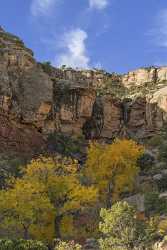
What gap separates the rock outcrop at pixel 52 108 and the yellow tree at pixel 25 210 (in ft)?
80.3

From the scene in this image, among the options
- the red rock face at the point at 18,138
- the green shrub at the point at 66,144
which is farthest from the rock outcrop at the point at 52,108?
the green shrub at the point at 66,144

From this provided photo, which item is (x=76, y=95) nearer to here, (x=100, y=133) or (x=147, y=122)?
(x=100, y=133)

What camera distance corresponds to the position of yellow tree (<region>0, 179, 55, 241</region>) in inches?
1329

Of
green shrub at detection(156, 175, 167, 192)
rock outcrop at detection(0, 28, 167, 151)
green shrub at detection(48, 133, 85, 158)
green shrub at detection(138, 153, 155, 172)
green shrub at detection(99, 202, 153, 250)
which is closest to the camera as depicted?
green shrub at detection(99, 202, 153, 250)

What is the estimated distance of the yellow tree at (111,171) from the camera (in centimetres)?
4581

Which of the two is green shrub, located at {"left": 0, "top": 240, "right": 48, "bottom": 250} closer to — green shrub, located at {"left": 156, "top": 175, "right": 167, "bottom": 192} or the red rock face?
green shrub, located at {"left": 156, "top": 175, "right": 167, "bottom": 192}

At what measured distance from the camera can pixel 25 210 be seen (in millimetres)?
33562

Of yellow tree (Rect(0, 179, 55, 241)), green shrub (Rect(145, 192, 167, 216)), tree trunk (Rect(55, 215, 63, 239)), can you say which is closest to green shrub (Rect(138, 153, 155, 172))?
green shrub (Rect(145, 192, 167, 216))

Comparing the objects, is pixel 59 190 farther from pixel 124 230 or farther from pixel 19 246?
pixel 19 246

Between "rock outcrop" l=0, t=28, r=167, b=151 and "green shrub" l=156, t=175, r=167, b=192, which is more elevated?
"rock outcrop" l=0, t=28, r=167, b=151

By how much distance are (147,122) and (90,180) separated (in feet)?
109

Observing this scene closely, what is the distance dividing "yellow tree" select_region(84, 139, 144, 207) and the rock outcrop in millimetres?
15060

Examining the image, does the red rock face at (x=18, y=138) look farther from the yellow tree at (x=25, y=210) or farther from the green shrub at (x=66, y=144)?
→ the yellow tree at (x=25, y=210)

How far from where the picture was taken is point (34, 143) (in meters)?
61.6
